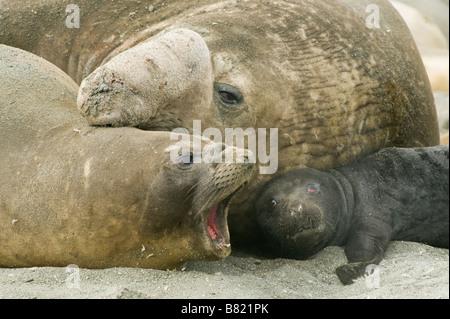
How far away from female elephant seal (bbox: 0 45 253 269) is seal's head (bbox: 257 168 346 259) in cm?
73

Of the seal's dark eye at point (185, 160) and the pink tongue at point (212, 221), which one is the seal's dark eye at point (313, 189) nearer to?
the pink tongue at point (212, 221)

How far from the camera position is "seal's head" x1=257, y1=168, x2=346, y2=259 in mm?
4746

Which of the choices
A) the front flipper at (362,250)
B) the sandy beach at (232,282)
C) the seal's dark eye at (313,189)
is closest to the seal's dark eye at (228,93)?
the seal's dark eye at (313,189)

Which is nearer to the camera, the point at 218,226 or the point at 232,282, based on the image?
the point at 232,282

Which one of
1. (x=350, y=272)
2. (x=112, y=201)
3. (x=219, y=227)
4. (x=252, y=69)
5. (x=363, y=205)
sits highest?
(x=252, y=69)

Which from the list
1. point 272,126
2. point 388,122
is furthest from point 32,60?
point 388,122

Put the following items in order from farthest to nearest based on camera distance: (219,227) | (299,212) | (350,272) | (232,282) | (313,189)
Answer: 1. (313,189)
2. (299,212)
3. (350,272)
4. (219,227)
5. (232,282)

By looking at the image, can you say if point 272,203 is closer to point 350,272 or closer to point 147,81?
point 350,272

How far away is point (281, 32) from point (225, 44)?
0.43m

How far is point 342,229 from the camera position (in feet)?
16.3

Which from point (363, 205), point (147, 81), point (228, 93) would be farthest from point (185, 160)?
point (363, 205)

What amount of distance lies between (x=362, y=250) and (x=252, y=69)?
1.27 meters

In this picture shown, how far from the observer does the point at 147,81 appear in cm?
436
